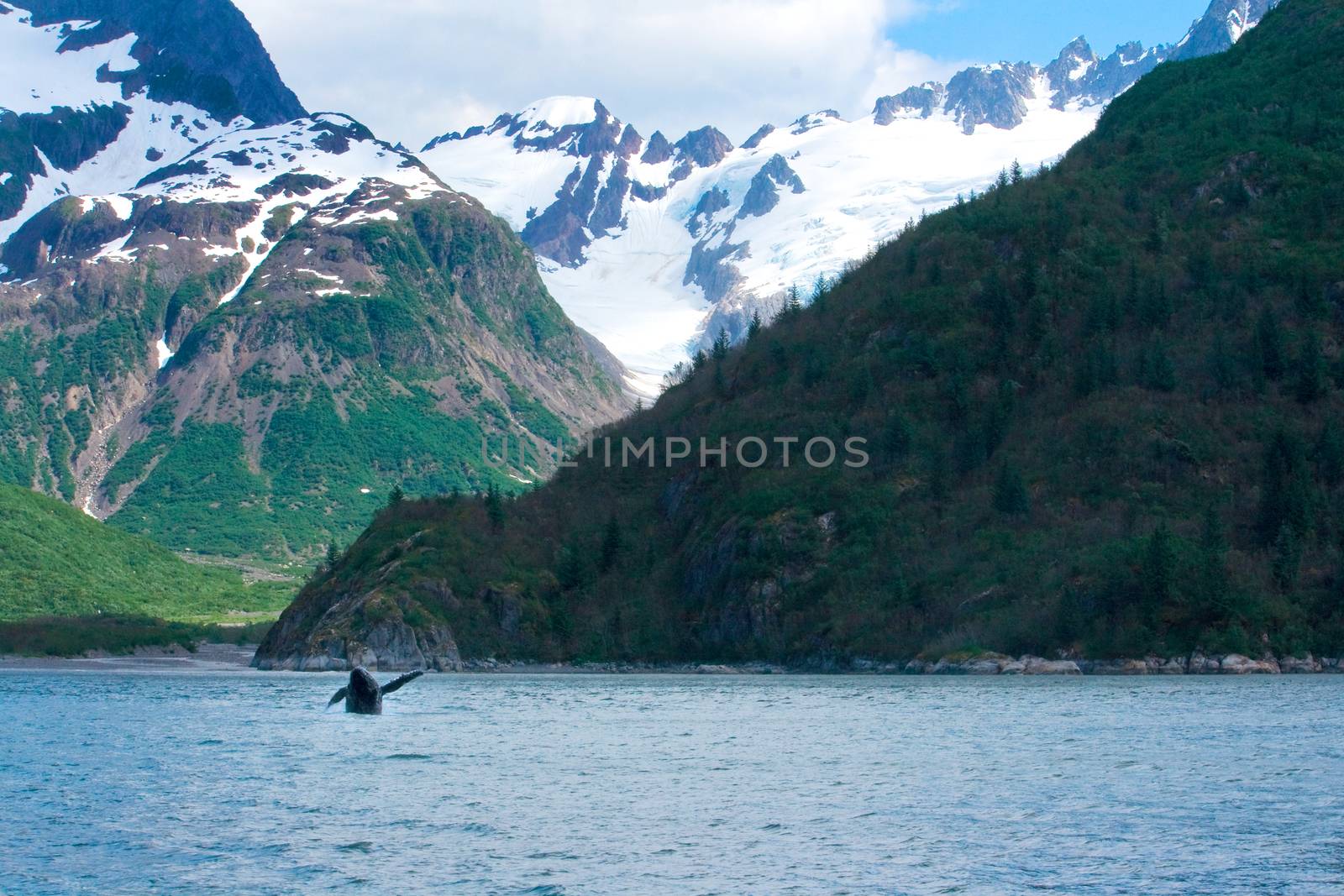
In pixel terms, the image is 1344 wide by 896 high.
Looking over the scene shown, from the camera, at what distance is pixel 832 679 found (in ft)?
520

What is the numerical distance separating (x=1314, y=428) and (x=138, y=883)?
5946 inches

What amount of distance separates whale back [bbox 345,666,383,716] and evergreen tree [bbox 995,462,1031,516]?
277 feet

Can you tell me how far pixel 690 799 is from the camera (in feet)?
215

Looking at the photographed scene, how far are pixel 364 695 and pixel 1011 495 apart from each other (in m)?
86.7

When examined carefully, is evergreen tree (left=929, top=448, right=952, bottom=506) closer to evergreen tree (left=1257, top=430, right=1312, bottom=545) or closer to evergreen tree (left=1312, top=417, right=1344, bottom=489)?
evergreen tree (left=1257, top=430, right=1312, bottom=545)

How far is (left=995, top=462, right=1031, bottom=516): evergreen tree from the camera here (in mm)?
174875

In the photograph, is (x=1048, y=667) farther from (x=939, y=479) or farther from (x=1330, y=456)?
(x=1330, y=456)

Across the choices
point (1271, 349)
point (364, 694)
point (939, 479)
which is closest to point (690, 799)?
point (364, 694)

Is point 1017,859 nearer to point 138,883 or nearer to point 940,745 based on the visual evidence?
point 138,883

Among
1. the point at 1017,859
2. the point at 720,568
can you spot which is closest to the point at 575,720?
the point at 1017,859

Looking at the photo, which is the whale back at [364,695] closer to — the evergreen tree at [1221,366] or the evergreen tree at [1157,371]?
the evergreen tree at [1157,371]

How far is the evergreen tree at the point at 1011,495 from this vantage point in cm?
17488

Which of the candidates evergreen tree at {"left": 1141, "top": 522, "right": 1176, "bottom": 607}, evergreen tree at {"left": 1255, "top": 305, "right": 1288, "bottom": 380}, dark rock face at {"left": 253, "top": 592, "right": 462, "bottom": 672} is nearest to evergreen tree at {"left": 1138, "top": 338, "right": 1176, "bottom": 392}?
evergreen tree at {"left": 1255, "top": 305, "right": 1288, "bottom": 380}

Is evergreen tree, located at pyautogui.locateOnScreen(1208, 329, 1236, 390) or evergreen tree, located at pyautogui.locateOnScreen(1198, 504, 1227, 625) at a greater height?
evergreen tree, located at pyautogui.locateOnScreen(1208, 329, 1236, 390)
